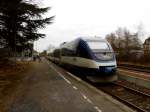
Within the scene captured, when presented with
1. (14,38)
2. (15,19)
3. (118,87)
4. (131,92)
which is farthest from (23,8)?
(131,92)

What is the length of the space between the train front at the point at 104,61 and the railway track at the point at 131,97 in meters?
0.70

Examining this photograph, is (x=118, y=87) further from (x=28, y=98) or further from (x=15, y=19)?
(x=15, y=19)

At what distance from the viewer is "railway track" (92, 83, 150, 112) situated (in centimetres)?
1176

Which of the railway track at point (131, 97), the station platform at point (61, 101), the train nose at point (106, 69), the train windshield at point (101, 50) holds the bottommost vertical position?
the railway track at point (131, 97)

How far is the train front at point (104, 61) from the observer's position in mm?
18234

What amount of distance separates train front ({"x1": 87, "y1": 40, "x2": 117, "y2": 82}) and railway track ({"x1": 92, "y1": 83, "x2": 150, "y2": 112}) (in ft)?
2.31

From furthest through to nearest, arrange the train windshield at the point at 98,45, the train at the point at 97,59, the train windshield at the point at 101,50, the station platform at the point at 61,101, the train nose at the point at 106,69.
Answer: the train windshield at the point at 98,45, the train windshield at the point at 101,50, the train at the point at 97,59, the train nose at the point at 106,69, the station platform at the point at 61,101

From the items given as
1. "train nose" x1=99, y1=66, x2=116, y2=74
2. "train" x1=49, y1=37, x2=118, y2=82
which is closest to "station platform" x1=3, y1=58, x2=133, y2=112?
"train nose" x1=99, y1=66, x2=116, y2=74

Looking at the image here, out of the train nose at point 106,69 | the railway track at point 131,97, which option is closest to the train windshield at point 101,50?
the train nose at point 106,69

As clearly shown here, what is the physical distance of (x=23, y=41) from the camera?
3234cm

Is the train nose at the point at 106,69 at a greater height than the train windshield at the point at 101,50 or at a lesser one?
lesser

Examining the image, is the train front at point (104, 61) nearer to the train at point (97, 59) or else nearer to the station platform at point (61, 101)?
the train at point (97, 59)

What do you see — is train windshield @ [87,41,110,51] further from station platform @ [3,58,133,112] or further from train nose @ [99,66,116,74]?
station platform @ [3,58,133,112]

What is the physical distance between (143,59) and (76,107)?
3182cm
